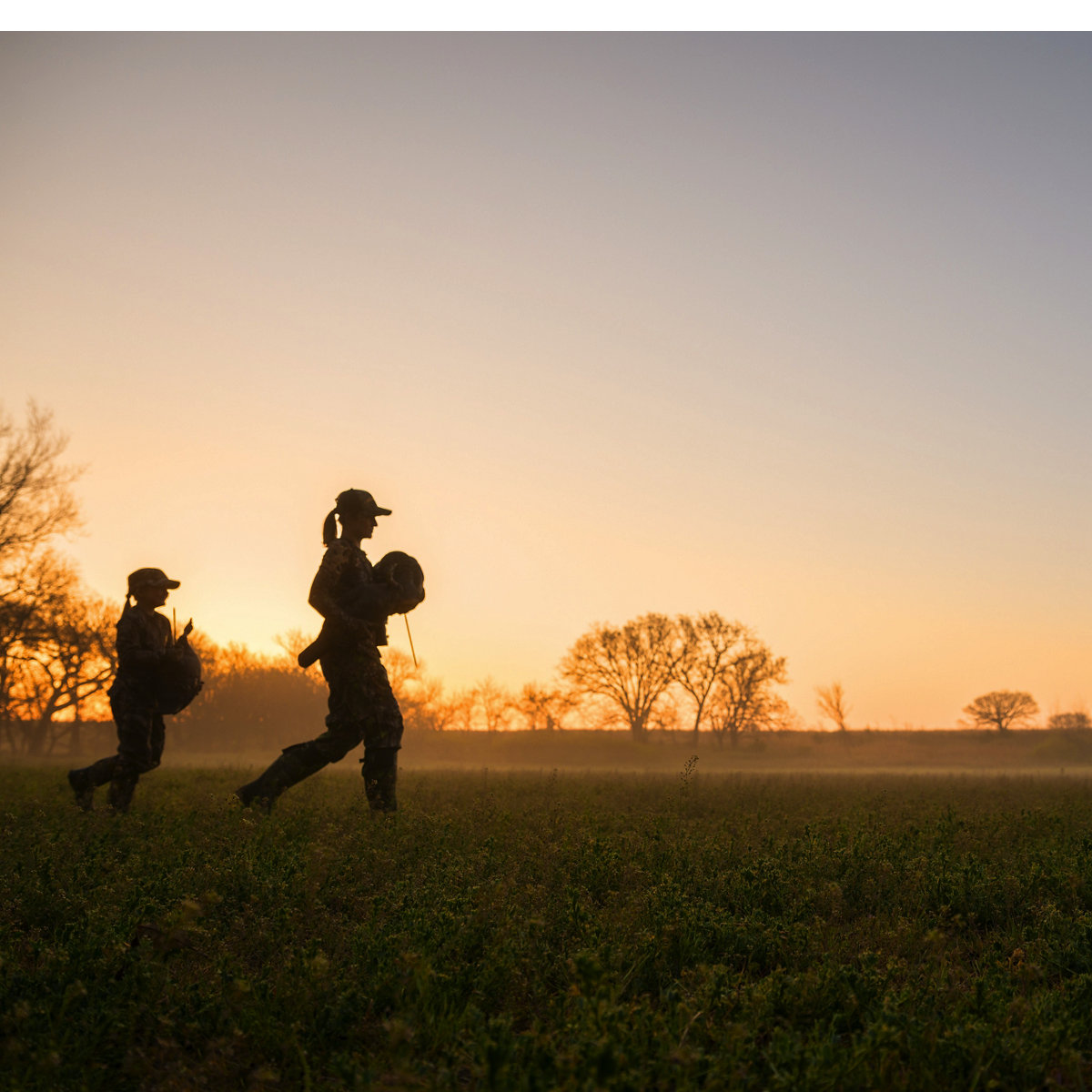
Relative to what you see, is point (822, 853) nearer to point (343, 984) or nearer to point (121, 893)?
point (343, 984)

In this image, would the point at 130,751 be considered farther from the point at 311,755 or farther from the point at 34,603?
the point at 34,603

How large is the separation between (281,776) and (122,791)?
6.17 feet

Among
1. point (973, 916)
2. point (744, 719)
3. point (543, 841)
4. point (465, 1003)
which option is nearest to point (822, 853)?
point (973, 916)

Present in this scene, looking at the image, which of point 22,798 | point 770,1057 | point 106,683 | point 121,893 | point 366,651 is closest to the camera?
point 770,1057

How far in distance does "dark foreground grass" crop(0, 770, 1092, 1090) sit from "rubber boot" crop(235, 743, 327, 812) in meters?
1.19

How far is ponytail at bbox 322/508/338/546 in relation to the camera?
8523 millimetres

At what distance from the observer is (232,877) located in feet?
14.5

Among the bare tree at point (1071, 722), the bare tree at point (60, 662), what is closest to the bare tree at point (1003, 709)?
the bare tree at point (1071, 722)

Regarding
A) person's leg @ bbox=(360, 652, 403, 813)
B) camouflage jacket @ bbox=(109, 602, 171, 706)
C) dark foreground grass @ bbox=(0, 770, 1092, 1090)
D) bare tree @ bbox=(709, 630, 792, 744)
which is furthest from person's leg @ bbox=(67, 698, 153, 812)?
bare tree @ bbox=(709, 630, 792, 744)

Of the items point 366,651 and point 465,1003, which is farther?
point 366,651

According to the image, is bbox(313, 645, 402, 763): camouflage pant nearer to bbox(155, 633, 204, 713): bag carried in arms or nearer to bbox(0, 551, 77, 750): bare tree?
bbox(155, 633, 204, 713): bag carried in arms

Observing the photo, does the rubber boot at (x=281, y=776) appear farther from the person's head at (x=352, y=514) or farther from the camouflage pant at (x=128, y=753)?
the person's head at (x=352, y=514)

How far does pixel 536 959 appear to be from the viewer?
3.32m

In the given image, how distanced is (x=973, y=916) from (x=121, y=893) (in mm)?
4500
